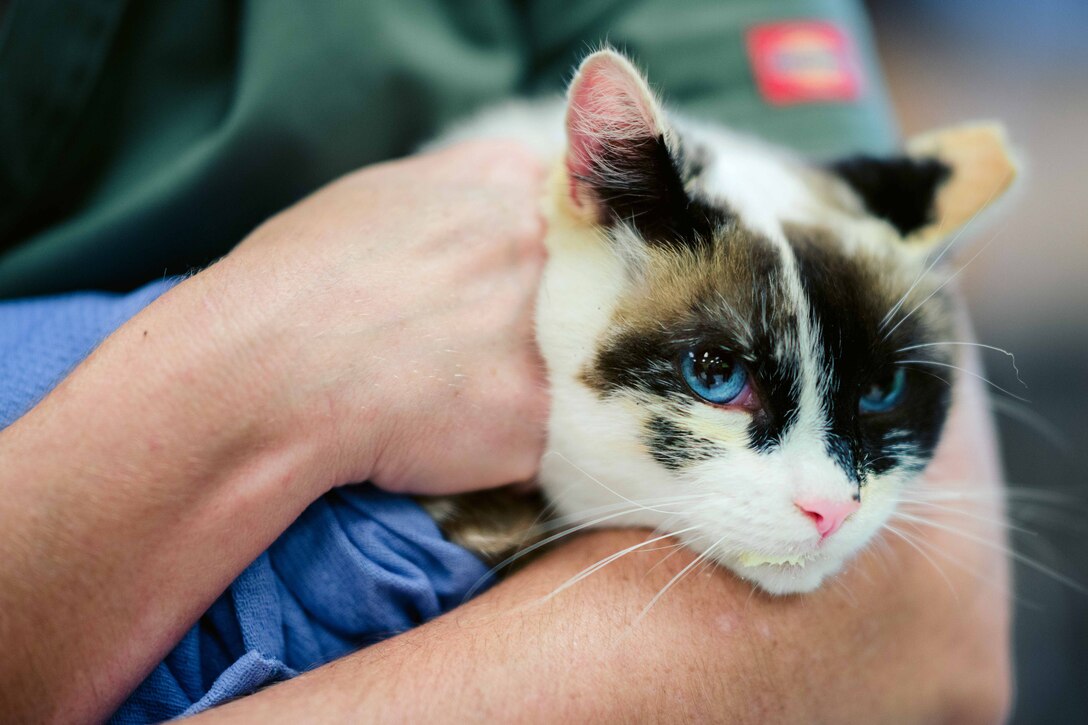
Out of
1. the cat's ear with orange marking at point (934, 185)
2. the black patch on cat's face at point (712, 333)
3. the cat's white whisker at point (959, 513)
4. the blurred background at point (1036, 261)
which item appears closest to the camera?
the black patch on cat's face at point (712, 333)

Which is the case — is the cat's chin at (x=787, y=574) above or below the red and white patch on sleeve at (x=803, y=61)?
below

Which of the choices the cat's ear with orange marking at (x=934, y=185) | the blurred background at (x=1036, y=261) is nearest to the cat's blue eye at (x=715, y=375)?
the cat's ear with orange marking at (x=934, y=185)

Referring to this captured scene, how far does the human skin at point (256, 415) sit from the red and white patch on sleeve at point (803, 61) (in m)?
0.58

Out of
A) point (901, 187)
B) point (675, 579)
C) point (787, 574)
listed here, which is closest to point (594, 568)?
point (675, 579)

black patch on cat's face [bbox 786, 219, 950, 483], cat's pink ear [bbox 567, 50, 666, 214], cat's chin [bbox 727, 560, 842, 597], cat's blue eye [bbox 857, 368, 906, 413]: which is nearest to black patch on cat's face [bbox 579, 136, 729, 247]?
cat's pink ear [bbox 567, 50, 666, 214]

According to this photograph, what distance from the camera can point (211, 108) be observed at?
116 centimetres

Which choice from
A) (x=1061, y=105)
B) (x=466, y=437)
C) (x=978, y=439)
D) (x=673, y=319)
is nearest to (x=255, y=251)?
(x=466, y=437)

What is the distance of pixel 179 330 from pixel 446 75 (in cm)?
65

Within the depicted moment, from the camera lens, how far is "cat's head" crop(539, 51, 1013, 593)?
2.48ft

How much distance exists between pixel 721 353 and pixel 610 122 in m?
0.26

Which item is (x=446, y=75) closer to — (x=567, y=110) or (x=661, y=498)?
(x=567, y=110)

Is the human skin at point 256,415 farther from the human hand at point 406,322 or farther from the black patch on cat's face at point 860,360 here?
the black patch on cat's face at point 860,360

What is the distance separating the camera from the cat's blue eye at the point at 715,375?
0.78 m

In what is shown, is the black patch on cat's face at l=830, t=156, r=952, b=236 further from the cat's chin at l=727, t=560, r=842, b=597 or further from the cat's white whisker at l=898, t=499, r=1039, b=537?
the cat's chin at l=727, t=560, r=842, b=597
